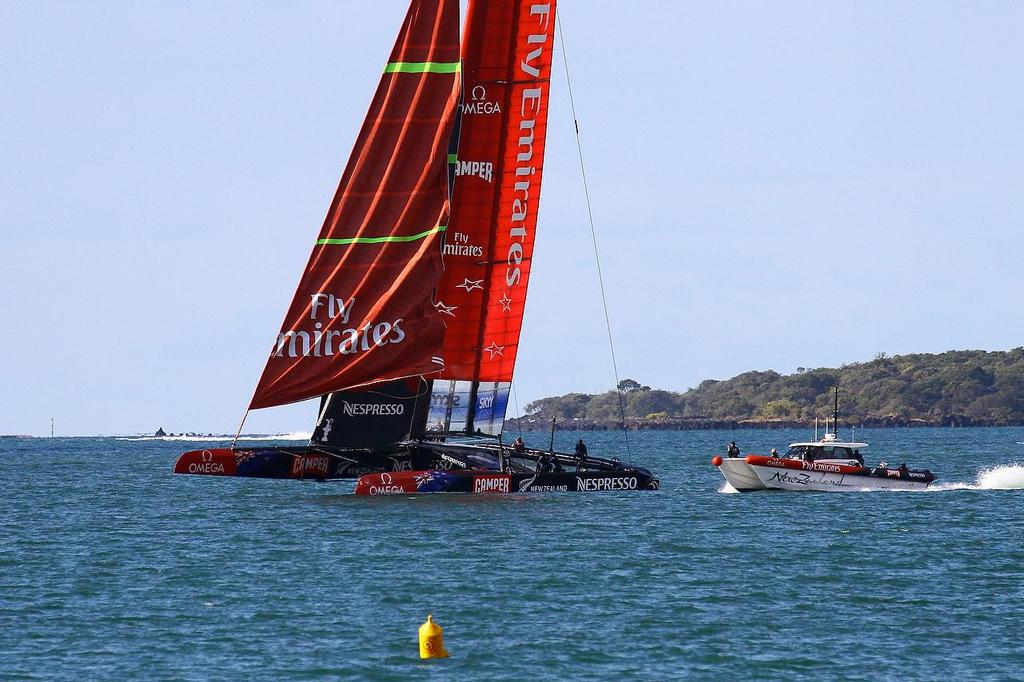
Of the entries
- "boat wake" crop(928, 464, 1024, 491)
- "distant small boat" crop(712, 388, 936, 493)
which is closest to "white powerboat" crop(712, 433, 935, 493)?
"distant small boat" crop(712, 388, 936, 493)

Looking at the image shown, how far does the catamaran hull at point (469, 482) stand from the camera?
4750cm

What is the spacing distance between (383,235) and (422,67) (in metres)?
5.28

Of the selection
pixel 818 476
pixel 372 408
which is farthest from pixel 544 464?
pixel 818 476

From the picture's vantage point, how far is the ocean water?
26.2m

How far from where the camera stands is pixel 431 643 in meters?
26.1

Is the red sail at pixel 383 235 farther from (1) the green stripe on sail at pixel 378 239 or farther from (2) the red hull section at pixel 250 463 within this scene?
(2) the red hull section at pixel 250 463

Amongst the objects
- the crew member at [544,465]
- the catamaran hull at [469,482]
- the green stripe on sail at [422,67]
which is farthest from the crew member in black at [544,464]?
the green stripe on sail at [422,67]

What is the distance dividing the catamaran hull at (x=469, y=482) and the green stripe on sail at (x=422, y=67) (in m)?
12.2

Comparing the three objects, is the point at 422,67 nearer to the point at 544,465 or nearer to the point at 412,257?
the point at 412,257

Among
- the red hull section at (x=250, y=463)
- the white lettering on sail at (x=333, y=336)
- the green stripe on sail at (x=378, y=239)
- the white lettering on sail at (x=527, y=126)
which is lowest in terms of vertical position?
the red hull section at (x=250, y=463)

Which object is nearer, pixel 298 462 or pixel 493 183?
pixel 298 462

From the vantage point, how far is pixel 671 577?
35.5 m

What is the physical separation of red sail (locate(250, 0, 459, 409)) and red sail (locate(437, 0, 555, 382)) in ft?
8.80

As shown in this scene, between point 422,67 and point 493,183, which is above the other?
point 422,67
